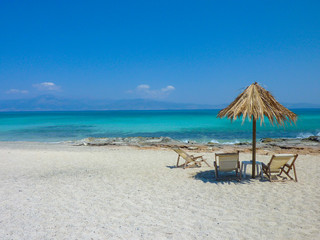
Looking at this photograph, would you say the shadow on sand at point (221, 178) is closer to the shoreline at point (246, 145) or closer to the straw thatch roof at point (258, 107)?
the straw thatch roof at point (258, 107)

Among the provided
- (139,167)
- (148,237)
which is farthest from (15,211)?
(139,167)

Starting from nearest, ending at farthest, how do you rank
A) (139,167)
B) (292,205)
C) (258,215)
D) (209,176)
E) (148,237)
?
1. (148,237)
2. (258,215)
3. (292,205)
4. (209,176)
5. (139,167)

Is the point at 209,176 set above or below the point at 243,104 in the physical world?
below

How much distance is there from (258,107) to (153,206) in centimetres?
370

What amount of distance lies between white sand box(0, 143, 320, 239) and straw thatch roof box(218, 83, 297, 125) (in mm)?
1833

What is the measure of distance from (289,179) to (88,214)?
558cm

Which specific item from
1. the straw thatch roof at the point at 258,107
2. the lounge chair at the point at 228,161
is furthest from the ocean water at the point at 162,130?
the lounge chair at the point at 228,161

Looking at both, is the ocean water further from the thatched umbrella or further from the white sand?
the white sand

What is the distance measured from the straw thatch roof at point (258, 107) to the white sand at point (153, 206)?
6.01 feet

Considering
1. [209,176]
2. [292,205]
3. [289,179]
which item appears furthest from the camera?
[209,176]

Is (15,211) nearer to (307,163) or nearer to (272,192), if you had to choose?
(272,192)

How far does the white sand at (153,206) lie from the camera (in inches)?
153

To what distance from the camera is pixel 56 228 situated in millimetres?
4027

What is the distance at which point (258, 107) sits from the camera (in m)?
6.23
